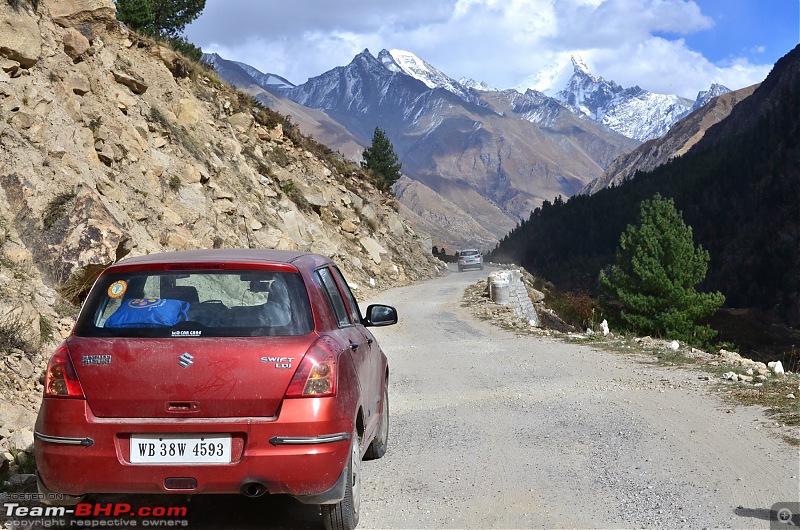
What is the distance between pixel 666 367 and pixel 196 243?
11.2 meters

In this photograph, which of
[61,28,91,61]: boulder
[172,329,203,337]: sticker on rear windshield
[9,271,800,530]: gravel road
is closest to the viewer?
[172,329,203,337]: sticker on rear windshield

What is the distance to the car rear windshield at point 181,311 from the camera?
4266mm

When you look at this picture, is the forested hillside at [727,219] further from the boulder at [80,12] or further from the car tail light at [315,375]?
the car tail light at [315,375]

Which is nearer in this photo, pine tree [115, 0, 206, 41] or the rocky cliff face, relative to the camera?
the rocky cliff face

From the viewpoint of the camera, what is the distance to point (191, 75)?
29.0 m

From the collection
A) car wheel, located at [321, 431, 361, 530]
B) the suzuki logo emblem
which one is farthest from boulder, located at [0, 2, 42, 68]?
car wheel, located at [321, 431, 361, 530]

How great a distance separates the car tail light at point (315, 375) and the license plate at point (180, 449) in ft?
1.49

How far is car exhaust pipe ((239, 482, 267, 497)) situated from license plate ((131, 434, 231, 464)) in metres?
0.16

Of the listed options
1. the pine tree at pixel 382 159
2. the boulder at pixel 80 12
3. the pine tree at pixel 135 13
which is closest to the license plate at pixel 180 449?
the boulder at pixel 80 12

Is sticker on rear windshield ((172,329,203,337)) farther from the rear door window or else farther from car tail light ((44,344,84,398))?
the rear door window

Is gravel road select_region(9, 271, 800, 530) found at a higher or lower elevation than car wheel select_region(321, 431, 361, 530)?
lower

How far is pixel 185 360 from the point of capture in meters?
4.10

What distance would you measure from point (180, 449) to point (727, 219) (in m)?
126

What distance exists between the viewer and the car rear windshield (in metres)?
4.27
